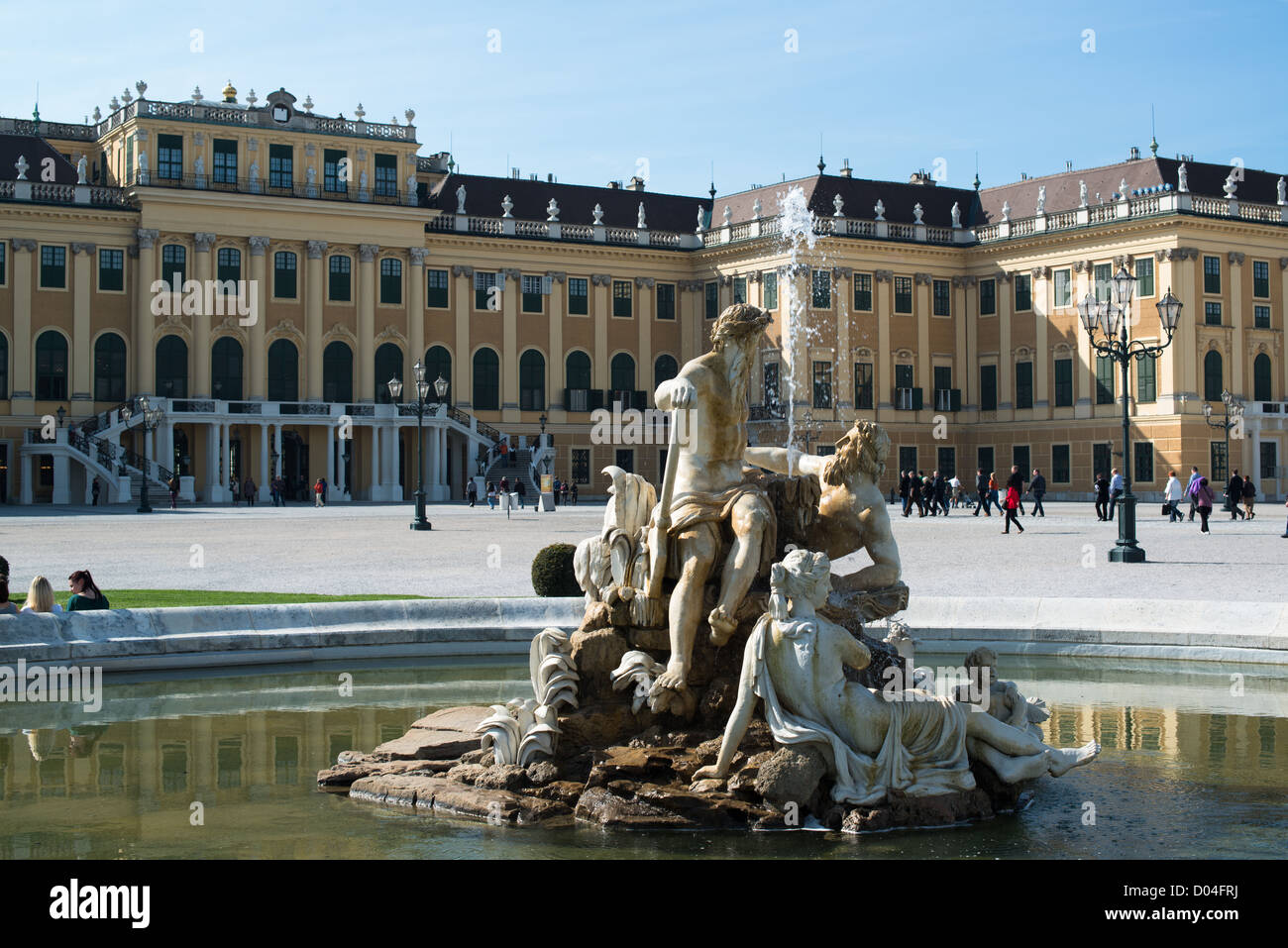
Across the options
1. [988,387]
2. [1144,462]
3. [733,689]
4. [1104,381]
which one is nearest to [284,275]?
[988,387]

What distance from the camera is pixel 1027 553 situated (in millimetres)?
22656

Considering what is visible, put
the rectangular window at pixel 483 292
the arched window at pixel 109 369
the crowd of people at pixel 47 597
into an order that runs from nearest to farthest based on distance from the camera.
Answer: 1. the crowd of people at pixel 47 597
2. the arched window at pixel 109 369
3. the rectangular window at pixel 483 292

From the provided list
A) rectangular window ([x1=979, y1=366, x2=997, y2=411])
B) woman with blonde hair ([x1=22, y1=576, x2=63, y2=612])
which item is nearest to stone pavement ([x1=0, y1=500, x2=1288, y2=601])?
woman with blonde hair ([x1=22, y1=576, x2=63, y2=612])

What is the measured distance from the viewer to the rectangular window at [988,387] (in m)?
61.0

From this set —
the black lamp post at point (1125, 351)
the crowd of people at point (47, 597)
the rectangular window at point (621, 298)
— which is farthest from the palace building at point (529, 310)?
the crowd of people at point (47, 597)

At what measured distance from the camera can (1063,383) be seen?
5769 cm

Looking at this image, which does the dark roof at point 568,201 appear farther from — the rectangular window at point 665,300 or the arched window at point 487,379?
the arched window at point 487,379

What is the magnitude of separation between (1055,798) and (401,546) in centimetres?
1854

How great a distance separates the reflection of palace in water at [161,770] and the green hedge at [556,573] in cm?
401

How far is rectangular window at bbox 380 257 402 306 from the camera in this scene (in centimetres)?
5872

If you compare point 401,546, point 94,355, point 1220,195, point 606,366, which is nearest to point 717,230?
point 606,366

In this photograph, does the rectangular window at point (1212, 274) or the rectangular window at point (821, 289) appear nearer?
the rectangular window at point (1212, 274)

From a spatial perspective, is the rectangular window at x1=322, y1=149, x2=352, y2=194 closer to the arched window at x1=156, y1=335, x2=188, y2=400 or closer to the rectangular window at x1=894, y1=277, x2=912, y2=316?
the arched window at x1=156, y1=335, x2=188, y2=400

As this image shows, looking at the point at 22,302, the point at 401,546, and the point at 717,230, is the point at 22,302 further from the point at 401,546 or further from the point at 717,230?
the point at 401,546
